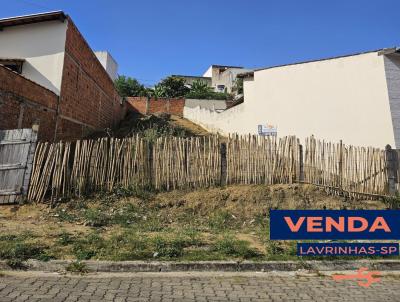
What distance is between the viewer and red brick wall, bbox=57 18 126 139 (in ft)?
38.5

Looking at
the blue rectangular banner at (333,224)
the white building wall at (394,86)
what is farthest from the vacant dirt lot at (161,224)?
the white building wall at (394,86)

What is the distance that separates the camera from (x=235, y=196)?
8.52m

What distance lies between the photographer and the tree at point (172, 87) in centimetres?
3756

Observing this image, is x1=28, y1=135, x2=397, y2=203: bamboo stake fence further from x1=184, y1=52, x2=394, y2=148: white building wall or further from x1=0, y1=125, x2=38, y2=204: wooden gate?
x1=184, y1=52, x2=394, y2=148: white building wall

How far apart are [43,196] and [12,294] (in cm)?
471

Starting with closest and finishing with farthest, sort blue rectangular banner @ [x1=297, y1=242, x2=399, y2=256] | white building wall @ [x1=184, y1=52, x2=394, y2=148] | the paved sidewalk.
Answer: the paved sidewalk < blue rectangular banner @ [x1=297, y1=242, x2=399, y2=256] < white building wall @ [x1=184, y1=52, x2=394, y2=148]

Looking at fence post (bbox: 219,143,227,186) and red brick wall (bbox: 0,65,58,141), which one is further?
fence post (bbox: 219,143,227,186)

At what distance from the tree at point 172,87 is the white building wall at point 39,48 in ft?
83.2

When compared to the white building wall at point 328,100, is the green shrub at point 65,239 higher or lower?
lower

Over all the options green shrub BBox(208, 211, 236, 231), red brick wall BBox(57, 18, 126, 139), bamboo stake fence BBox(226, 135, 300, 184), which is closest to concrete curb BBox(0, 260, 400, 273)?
green shrub BBox(208, 211, 236, 231)

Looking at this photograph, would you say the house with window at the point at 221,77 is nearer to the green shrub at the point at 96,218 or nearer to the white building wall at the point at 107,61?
the white building wall at the point at 107,61

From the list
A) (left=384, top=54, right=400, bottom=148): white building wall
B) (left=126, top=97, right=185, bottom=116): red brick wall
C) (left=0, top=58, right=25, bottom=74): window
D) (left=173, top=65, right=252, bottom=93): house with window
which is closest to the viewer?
(left=384, top=54, right=400, bottom=148): white building wall

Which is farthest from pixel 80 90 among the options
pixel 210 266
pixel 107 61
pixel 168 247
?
pixel 107 61

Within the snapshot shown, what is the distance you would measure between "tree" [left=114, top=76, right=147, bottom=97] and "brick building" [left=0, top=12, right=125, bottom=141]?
76.7 ft
